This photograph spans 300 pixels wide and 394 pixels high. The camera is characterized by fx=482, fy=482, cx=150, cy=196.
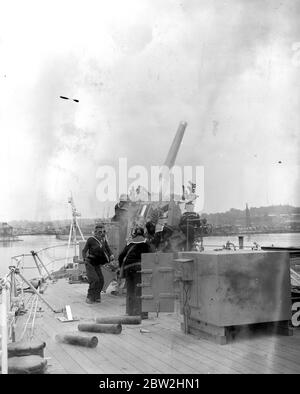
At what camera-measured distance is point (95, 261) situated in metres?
9.23

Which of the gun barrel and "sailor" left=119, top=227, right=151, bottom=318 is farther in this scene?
the gun barrel

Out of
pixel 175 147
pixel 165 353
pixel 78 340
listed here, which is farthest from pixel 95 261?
pixel 175 147

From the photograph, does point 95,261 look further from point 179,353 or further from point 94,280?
point 179,353

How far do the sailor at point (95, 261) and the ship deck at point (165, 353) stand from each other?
1947 millimetres

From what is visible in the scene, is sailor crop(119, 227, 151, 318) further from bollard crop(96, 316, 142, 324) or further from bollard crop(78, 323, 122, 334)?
bollard crop(78, 323, 122, 334)

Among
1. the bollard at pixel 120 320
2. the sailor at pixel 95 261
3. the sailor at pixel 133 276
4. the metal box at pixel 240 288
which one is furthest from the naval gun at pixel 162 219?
the metal box at pixel 240 288

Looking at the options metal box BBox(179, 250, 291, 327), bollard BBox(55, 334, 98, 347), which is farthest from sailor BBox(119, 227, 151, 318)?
bollard BBox(55, 334, 98, 347)

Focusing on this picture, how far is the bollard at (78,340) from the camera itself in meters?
5.61

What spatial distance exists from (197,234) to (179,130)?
6041mm

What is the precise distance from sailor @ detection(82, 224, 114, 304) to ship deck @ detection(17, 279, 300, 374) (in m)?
1.95

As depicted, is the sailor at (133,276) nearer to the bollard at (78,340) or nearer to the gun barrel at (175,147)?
the bollard at (78,340)

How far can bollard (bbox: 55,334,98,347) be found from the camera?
5.61m

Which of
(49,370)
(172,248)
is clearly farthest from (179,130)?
(49,370)
